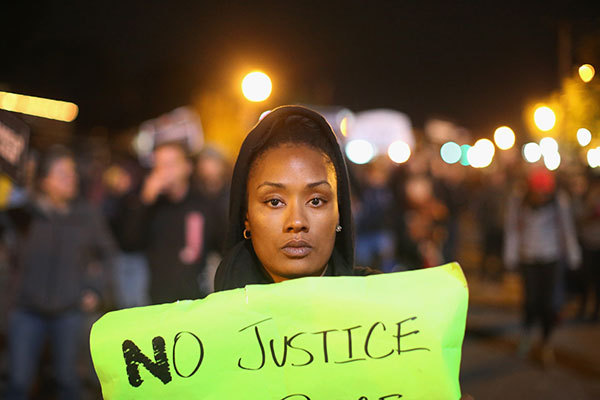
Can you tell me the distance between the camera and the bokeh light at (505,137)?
26000 mm

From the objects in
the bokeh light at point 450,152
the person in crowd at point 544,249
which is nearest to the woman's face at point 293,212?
the person in crowd at point 544,249

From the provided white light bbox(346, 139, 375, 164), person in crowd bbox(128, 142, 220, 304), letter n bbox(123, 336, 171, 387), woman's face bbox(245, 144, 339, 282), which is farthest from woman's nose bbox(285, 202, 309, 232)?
white light bbox(346, 139, 375, 164)

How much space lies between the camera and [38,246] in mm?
4672

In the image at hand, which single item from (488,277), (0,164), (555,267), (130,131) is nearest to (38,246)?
(0,164)

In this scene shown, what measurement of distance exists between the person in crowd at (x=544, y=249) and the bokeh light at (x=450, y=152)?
1820 inches

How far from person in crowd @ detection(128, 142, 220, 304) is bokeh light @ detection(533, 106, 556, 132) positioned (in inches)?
253

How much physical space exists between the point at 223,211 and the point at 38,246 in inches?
59.6

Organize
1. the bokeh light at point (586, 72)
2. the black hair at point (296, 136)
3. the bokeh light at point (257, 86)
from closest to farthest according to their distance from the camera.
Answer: the black hair at point (296, 136)
the bokeh light at point (586, 72)
the bokeh light at point (257, 86)

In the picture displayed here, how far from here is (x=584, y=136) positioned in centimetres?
250

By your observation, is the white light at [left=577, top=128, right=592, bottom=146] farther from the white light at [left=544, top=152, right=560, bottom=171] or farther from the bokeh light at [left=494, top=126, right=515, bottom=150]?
the bokeh light at [left=494, top=126, right=515, bottom=150]

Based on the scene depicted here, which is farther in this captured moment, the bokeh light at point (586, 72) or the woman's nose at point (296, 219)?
the bokeh light at point (586, 72)

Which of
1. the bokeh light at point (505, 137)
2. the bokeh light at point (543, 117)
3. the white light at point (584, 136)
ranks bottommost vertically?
the white light at point (584, 136)

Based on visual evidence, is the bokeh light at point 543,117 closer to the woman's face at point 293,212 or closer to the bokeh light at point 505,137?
the woman's face at point 293,212

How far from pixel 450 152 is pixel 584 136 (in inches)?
2115
